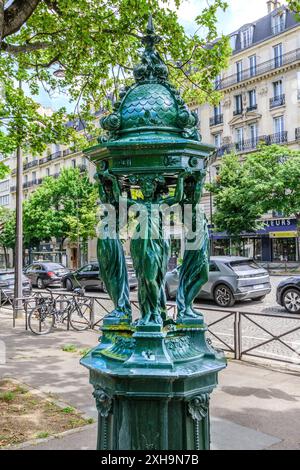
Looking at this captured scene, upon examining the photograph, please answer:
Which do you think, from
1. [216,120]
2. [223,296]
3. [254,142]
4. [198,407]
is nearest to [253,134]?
[254,142]

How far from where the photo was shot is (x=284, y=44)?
3597 cm

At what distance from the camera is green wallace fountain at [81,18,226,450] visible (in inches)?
103

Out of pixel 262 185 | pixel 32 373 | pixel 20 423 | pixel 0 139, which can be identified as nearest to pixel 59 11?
pixel 0 139

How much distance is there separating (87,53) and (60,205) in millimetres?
40419

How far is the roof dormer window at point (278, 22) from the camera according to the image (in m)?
36.1

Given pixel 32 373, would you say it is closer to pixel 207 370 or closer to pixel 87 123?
pixel 207 370

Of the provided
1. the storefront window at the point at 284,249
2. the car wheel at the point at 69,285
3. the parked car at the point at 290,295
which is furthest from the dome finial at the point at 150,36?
the storefront window at the point at 284,249

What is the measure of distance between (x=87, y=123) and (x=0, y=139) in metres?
2.62

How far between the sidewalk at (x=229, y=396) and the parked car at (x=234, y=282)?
237 inches

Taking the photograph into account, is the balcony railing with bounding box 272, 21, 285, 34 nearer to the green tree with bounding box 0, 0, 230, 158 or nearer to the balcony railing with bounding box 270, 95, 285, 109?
the balcony railing with bounding box 270, 95, 285, 109

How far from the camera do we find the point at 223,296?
1410 centimetres

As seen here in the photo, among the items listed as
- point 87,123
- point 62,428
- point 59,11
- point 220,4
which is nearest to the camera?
point 62,428

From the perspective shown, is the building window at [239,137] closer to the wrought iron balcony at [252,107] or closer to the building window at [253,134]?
the building window at [253,134]

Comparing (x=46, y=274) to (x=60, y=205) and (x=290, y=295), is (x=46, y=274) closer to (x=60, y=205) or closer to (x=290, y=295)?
(x=290, y=295)
